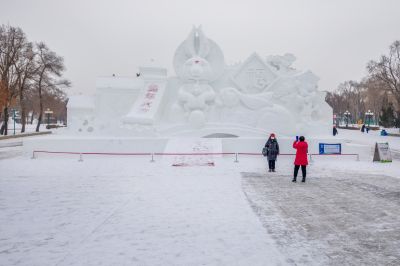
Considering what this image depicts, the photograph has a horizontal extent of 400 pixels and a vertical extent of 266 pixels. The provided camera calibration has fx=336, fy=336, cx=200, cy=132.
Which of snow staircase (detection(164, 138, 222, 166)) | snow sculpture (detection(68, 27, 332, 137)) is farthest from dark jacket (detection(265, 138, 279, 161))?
snow sculpture (detection(68, 27, 332, 137))

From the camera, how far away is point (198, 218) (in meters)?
5.94

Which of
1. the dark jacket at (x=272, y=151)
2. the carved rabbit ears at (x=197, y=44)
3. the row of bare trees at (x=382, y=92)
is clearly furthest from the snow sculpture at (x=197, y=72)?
the row of bare trees at (x=382, y=92)

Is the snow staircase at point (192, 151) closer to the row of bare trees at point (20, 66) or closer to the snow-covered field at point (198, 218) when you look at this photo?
the snow-covered field at point (198, 218)

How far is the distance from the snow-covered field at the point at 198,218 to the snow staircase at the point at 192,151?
7.00 ft

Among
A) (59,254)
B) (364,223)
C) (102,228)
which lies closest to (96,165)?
(102,228)

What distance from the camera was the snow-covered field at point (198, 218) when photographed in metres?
4.34

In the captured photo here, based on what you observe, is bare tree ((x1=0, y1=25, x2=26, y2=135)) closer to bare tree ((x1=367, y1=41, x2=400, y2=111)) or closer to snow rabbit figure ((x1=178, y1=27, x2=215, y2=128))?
snow rabbit figure ((x1=178, y1=27, x2=215, y2=128))

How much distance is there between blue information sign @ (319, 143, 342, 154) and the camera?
15148 mm

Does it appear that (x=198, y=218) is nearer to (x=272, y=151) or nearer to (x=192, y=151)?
(x=272, y=151)

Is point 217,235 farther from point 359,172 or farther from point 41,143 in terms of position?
point 41,143

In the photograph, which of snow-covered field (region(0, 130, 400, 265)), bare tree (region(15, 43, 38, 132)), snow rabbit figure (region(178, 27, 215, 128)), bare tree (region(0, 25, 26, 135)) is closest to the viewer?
snow-covered field (region(0, 130, 400, 265))

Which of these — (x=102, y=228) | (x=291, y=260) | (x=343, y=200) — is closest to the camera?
(x=291, y=260)

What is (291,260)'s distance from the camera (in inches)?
164

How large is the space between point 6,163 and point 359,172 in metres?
13.4
